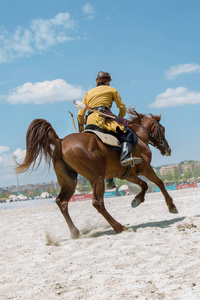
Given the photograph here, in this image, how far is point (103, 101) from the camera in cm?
693

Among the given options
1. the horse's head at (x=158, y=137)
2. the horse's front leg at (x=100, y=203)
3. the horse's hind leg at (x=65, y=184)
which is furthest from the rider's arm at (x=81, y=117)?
the horse's head at (x=158, y=137)

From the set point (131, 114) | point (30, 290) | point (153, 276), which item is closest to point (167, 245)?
point (153, 276)

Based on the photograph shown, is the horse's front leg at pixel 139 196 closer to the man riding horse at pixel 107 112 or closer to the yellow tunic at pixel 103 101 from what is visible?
the man riding horse at pixel 107 112

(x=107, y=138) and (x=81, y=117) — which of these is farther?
(x=81, y=117)

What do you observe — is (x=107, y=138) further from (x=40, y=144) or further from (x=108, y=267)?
(x=108, y=267)

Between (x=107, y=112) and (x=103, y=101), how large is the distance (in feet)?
0.80

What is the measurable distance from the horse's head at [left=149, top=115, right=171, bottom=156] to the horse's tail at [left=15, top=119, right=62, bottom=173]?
2.67 meters

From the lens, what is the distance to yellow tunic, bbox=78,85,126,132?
6.75m

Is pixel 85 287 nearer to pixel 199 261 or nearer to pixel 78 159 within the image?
pixel 199 261

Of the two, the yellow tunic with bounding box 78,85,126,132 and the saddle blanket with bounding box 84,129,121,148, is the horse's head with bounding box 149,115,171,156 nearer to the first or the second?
the yellow tunic with bounding box 78,85,126,132

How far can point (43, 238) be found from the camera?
22.9ft

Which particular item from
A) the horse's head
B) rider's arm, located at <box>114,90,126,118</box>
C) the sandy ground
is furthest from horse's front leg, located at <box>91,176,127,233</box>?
the horse's head

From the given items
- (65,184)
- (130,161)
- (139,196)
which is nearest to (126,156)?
(130,161)

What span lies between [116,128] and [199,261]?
3.54 metres
